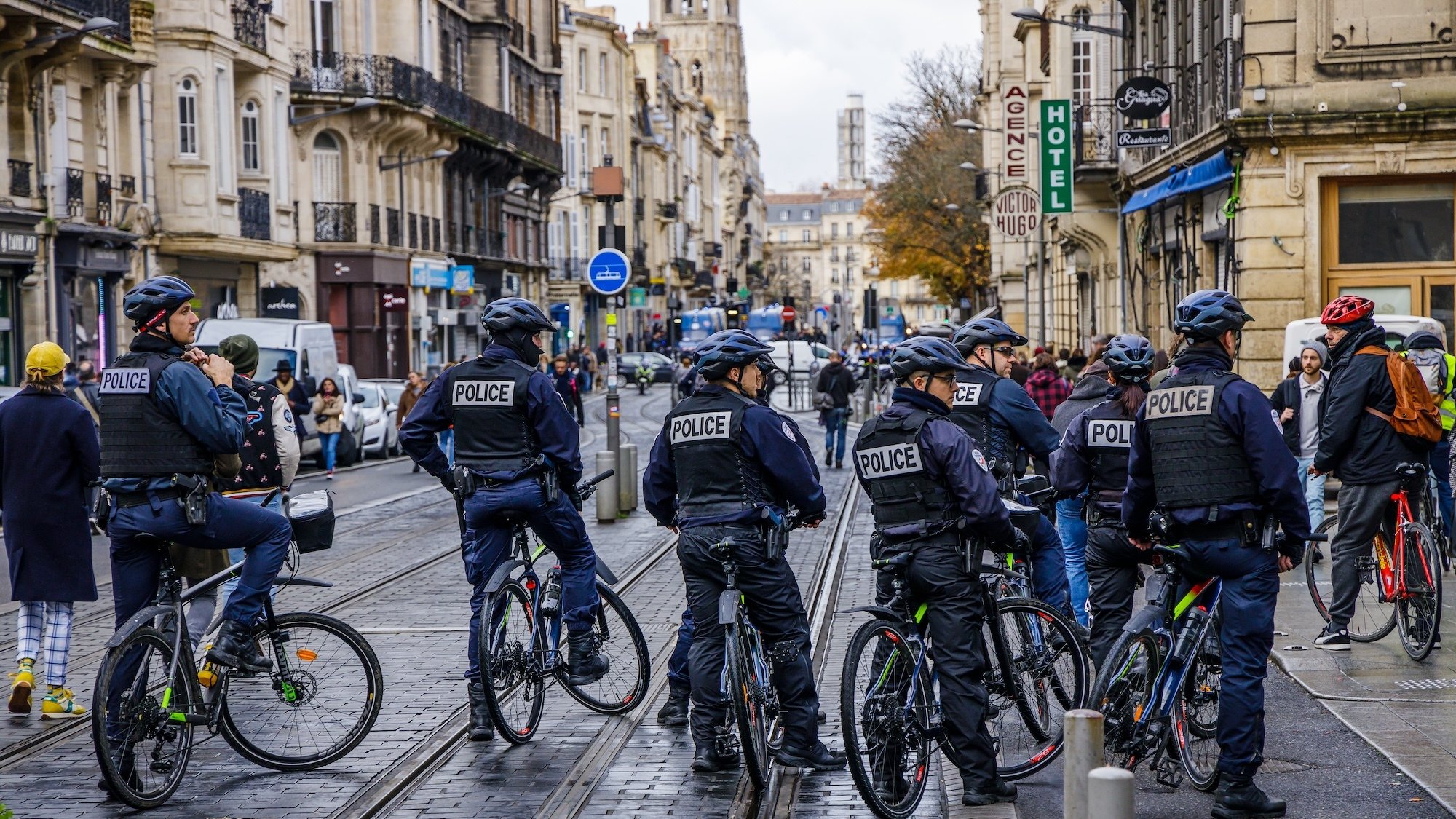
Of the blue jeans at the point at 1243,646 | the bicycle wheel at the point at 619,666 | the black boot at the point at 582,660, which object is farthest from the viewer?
the bicycle wheel at the point at 619,666

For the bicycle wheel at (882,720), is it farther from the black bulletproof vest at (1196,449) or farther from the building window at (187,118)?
the building window at (187,118)

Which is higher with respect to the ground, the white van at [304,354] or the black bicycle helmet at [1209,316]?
the black bicycle helmet at [1209,316]

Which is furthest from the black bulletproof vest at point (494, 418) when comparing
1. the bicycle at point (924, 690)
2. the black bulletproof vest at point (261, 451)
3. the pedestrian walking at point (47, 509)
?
the bicycle at point (924, 690)

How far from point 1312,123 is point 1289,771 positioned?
566 inches

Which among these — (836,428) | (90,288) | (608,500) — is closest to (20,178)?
(90,288)

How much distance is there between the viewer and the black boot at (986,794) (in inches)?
267

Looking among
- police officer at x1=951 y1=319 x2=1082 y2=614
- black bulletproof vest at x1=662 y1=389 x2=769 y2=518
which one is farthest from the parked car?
black bulletproof vest at x1=662 y1=389 x2=769 y2=518

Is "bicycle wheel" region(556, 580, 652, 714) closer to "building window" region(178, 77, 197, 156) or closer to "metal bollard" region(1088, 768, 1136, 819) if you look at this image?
"metal bollard" region(1088, 768, 1136, 819)

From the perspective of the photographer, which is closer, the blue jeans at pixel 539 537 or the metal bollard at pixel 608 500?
the blue jeans at pixel 539 537

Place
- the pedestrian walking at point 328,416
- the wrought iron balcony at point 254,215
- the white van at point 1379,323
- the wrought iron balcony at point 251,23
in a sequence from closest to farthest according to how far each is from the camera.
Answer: the white van at point 1379,323, the pedestrian walking at point 328,416, the wrought iron balcony at point 251,23, the wrought iron balcony at point 254,215

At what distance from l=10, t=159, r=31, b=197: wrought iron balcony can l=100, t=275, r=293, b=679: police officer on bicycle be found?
71.7ft

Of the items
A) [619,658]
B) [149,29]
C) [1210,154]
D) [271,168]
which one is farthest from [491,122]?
[619,658]

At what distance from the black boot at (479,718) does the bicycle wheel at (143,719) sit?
1286 millimetres

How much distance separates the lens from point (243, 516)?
743cm
